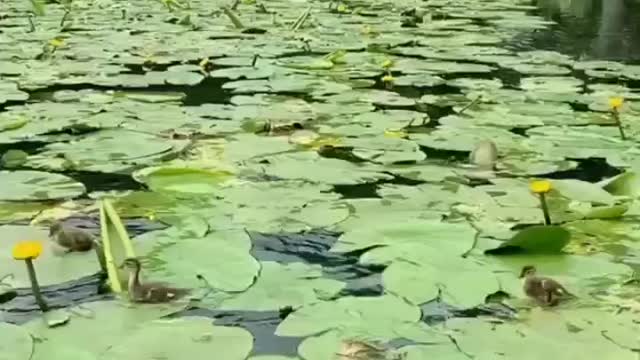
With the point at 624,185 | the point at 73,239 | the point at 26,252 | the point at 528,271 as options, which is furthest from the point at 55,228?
the point at 624,185

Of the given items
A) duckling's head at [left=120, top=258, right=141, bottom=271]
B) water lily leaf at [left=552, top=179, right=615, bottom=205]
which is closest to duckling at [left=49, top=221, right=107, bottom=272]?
duckling's head at [left=120, top=258, right=141, bottom=271]

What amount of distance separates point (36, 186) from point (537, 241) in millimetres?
1058

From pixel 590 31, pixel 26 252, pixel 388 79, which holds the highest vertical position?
pixel 26 252

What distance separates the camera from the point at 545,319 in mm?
1390

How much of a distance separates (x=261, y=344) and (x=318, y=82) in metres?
2.09

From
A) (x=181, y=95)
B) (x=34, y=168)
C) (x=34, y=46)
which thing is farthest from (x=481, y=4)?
(x=34, y=168)

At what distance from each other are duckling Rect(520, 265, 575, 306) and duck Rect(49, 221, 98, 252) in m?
0.72

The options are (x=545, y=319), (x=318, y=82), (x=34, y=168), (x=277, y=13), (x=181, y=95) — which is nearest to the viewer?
(x=545, y=319)

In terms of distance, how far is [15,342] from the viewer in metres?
1.29

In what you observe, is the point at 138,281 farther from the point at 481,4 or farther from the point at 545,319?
Answer: the point at 481,4

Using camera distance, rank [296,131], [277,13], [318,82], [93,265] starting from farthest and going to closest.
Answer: [277,13] → [318,82] → [296,131] → [93,265]

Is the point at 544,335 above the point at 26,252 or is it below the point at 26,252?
below

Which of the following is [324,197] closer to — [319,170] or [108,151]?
[319,170]

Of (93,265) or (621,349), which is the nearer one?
(621,349)
